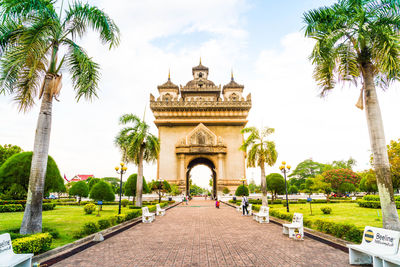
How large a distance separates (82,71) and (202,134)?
32314 millimetres

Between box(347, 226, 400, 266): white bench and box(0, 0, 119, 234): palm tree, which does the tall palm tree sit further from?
box(0, 0, 119, 234): palm tree

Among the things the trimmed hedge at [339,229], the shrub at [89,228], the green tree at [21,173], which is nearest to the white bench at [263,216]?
the trimmed hedge at [339,229]

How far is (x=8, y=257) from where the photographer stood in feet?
15.8

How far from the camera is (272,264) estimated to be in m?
5.70

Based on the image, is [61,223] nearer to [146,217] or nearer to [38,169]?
[146,217]

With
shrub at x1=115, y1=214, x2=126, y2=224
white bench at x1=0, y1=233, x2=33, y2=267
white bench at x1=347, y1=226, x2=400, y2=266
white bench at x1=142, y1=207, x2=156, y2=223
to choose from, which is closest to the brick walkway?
white bench at x1=347, y1=226, x2=400, y2=266

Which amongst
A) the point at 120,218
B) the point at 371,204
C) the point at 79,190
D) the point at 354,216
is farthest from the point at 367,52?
the point at 79,190

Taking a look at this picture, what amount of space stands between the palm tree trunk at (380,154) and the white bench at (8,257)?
926 cm

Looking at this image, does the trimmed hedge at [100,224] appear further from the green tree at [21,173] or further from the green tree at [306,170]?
the green tree at [306,170]

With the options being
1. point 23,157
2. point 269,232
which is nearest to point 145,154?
point 23,157

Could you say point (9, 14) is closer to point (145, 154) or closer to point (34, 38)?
point (34, 38)

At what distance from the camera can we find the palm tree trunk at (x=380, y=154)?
7.01 metres

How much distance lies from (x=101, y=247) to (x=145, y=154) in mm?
12615

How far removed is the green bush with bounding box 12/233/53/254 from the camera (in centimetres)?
566
